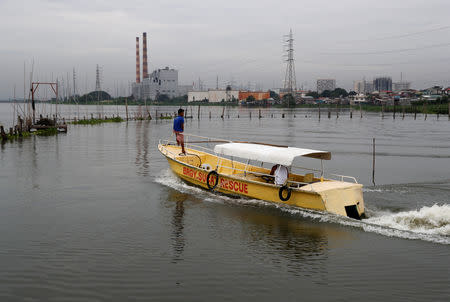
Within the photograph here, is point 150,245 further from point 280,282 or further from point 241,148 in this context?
point 241,148

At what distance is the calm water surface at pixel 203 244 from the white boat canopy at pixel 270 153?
1468mm

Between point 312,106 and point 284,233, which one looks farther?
point 312,106

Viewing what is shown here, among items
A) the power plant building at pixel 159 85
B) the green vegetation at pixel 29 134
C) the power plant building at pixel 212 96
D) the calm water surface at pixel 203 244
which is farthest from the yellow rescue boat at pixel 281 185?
the power plant building at pixel 212 96

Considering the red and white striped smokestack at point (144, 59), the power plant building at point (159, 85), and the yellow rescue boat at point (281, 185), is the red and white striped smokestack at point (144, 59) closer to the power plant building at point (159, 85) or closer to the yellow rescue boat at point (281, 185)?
the power plant building at point (159, 85)

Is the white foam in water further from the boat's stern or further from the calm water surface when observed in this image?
the boat's stern

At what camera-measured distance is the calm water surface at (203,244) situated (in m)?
7.73

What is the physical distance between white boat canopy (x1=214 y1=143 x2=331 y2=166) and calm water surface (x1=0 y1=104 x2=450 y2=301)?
57.8 inches

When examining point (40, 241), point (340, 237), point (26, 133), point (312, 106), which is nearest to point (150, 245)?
point (40, 241)

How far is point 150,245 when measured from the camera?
994 centimetres

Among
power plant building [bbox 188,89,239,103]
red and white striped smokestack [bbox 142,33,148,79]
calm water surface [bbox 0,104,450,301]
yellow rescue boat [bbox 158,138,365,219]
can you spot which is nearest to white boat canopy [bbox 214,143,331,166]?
yellow rescue boat [bbox 158,138,365,219]

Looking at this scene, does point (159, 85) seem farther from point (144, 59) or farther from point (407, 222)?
point (407, 222)

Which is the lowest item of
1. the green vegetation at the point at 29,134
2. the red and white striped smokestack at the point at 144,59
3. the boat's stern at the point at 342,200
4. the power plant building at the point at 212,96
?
the boat's stern at the point at 342,200

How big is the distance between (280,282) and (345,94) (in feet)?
616

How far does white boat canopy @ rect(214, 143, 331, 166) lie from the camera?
1287cm
